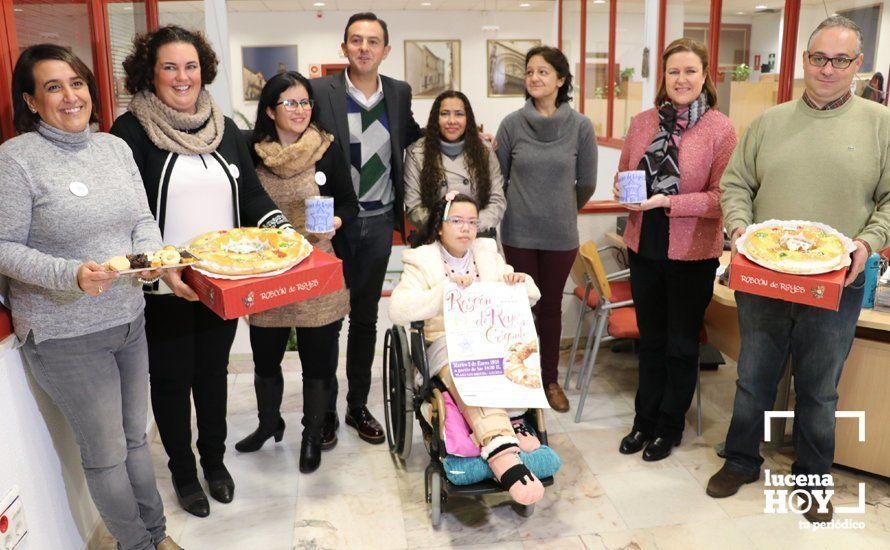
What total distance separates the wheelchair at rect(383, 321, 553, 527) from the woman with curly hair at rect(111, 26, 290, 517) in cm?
62

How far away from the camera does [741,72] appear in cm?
532

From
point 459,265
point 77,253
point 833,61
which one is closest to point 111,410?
point 77,253

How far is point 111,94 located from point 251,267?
4.34ft

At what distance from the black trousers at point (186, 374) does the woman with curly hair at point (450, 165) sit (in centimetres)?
90

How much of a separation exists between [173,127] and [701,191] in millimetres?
1830

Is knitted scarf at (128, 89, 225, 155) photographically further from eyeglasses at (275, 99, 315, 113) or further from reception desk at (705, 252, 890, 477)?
reception desk at (705, 252, 890, 477)

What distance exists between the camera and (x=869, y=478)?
8.87 ft

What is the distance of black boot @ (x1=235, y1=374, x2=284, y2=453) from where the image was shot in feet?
9.02

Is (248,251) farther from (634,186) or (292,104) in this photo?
(634,186)

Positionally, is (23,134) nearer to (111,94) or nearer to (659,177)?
(111,94)

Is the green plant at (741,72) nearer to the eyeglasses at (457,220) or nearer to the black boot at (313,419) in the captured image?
the eyeglasses at (457,220)

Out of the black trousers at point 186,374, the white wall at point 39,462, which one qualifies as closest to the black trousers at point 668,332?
the black trousers at point 186,374

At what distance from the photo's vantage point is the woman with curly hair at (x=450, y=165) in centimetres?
278

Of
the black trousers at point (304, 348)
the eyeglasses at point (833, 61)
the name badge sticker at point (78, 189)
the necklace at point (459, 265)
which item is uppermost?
the eyeglasses at point (833, 61)
